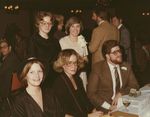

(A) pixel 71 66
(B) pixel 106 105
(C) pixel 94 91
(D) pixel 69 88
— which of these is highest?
(A) pixel 71 66

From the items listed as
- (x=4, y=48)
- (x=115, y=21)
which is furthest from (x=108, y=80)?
(x=115, y=21)

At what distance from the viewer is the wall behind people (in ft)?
37.7

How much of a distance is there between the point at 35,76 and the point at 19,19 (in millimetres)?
8914

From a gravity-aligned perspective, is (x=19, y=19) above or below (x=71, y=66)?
above

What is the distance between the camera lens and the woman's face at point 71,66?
12.3 ft

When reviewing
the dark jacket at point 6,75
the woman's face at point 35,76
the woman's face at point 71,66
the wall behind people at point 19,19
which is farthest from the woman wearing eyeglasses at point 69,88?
the wall behind people at point 19,19

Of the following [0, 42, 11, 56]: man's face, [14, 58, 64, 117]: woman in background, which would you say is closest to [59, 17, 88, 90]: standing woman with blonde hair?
[0, 42, 11, 56]: man's face

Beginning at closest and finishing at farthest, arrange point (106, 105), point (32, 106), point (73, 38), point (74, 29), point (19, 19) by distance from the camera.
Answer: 1. point (32, 106)
2. point (106, 105)
3. point (74, 29)
4. point (73, 38)
5. point (19, 19)

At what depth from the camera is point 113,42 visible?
405 centimetres

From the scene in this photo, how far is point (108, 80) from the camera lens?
4.06 m

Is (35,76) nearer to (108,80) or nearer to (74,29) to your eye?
(108,80)

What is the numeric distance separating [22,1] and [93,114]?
7.96 metres

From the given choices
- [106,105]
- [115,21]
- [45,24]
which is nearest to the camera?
[106,105]

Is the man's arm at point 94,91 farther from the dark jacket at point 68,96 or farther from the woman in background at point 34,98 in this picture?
the woman in background at point 34,98
